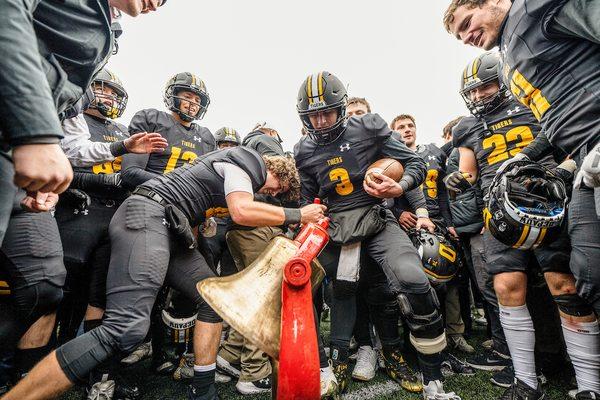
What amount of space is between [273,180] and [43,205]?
6.34 ft

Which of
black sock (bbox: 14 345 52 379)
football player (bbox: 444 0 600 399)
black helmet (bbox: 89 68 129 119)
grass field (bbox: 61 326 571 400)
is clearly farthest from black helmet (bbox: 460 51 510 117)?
black sock (bbox: 14 345 52 379)

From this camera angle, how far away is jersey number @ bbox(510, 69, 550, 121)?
75.8 inches

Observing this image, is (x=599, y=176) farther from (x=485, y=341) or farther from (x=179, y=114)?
(x=179, y=114)

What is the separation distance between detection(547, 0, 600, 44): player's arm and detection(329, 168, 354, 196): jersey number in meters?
1.94

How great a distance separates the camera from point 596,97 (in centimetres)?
162

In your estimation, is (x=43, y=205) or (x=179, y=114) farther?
(x=179, y=114)

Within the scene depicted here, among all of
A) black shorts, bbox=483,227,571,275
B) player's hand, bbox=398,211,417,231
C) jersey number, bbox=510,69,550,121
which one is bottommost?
player's hand, bbox=398,211,417,231

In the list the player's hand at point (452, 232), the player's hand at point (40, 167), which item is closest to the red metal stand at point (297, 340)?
the player's hand at point (40, 167)

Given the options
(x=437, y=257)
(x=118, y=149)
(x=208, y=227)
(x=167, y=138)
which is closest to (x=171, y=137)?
(x=167, y=138)

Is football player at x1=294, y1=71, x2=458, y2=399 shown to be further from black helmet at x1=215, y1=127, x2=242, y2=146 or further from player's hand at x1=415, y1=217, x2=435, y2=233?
black helmet at x1=215, y1=127, x2=242, y2=146

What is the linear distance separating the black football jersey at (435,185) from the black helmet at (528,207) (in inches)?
93.5

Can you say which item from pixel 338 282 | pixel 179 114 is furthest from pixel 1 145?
pixel 179 114

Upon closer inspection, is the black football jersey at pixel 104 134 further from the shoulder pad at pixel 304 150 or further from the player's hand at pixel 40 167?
the player's hand at pixel 40 167

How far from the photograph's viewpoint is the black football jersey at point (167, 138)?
150 inches
